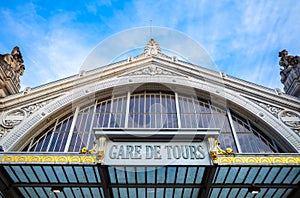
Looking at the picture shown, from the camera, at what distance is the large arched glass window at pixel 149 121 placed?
38.0 ft

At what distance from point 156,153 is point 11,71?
10019 mm

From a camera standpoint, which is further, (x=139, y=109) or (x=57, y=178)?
(x=139, y=109)

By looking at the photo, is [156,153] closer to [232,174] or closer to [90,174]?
[90,174]

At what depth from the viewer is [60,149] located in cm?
1120

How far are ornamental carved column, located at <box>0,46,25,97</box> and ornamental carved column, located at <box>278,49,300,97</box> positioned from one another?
50.1 feet

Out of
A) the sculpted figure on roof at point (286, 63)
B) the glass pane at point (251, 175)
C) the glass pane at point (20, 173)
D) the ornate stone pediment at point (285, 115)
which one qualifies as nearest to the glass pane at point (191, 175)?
the glass pane at point (251, 175)

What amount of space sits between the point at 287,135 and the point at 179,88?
5879 millimetres

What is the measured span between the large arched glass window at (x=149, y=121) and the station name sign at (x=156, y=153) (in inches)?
119

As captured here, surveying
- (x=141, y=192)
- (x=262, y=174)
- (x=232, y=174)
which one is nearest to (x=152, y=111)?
(x=141, y=192)

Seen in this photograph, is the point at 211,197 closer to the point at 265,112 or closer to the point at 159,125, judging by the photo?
the point at 159,125

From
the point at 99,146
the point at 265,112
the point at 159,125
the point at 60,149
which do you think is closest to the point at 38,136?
the point at 60,149

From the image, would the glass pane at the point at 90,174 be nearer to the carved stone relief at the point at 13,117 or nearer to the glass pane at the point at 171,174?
the glass pane at the point at 171,174

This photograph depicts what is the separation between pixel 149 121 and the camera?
41.4 ft

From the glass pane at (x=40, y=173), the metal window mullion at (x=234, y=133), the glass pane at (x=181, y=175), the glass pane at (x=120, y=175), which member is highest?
the metal window mullion at (x=234, y=133)
